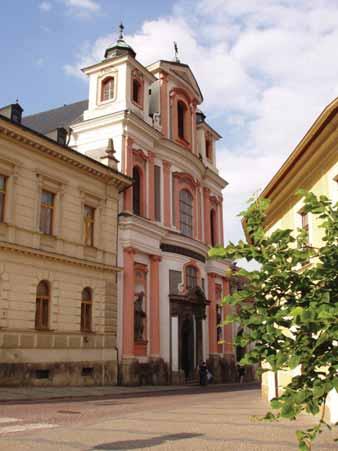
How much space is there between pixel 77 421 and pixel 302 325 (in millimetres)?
8854

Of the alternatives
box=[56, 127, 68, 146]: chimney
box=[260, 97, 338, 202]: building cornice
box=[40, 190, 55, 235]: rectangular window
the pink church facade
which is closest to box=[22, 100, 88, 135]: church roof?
the pink church facade

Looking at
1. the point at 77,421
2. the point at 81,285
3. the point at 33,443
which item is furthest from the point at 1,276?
the point at 33,443

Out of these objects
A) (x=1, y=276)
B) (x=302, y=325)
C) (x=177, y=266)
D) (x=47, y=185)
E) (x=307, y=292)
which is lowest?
(x=302, y=325)

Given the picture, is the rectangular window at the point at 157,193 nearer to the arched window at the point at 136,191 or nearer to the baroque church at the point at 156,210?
the baroque church at the point at 156,210

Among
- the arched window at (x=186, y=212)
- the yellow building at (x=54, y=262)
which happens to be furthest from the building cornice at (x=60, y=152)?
the arched window at (x=186, y=212)

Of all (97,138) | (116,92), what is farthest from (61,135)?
(116,92)

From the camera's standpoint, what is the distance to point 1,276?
20.3 metres

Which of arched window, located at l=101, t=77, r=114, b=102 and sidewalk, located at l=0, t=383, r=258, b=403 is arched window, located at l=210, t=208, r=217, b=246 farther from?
sidewalk, located at l=0, t=383, r=258, b=403

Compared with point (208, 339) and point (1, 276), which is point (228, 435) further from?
point (208, 339)

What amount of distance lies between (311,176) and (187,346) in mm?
20014

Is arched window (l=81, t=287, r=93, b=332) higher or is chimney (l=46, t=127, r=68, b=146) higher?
chimney (l=46, t=127, r=68, b=146)

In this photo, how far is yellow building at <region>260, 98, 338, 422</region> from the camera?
12.8m

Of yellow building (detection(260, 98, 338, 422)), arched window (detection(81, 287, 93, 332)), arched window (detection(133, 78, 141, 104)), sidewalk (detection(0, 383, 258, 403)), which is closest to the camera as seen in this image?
yellow building (detection(260, 98, 338, 422))

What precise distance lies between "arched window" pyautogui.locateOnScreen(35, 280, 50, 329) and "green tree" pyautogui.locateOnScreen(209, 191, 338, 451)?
1775cm
